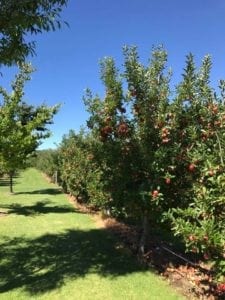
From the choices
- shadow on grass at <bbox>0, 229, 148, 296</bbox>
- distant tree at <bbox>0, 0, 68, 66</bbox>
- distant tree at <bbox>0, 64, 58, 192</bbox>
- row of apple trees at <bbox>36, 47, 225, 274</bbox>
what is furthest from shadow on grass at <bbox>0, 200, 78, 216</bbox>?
distant tree at <bbox>0, 0, 68, 66</bbox>

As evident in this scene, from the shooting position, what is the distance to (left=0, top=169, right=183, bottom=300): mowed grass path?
8922 mm

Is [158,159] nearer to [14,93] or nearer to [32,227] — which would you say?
[32,227]

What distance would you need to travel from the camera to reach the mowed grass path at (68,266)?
892 cm

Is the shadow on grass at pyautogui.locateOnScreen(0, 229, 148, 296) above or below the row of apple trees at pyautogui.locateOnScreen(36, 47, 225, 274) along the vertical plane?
below

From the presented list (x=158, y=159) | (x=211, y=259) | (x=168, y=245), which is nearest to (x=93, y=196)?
(x=168, y=245)

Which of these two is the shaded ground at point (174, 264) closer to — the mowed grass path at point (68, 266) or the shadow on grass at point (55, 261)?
the mowed grass path at point (68, 266)

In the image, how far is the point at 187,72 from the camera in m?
9.91

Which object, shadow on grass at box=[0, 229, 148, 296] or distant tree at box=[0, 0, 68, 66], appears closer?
distant tree at box=[0, 0, 68, 66]

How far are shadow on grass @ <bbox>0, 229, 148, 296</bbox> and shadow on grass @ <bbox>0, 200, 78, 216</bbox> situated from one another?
6.45 metres

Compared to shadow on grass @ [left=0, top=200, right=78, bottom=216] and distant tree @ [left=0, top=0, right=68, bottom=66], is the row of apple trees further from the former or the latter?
shadow on grass @ [left=0, top=200, right=78, bottom=216]

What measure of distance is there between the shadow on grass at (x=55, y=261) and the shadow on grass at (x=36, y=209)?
6.45 m

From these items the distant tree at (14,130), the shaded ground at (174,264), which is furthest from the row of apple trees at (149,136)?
the distant tree at (14,130)

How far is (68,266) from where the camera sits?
10.9 meters

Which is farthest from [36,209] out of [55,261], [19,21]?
[19,21]
